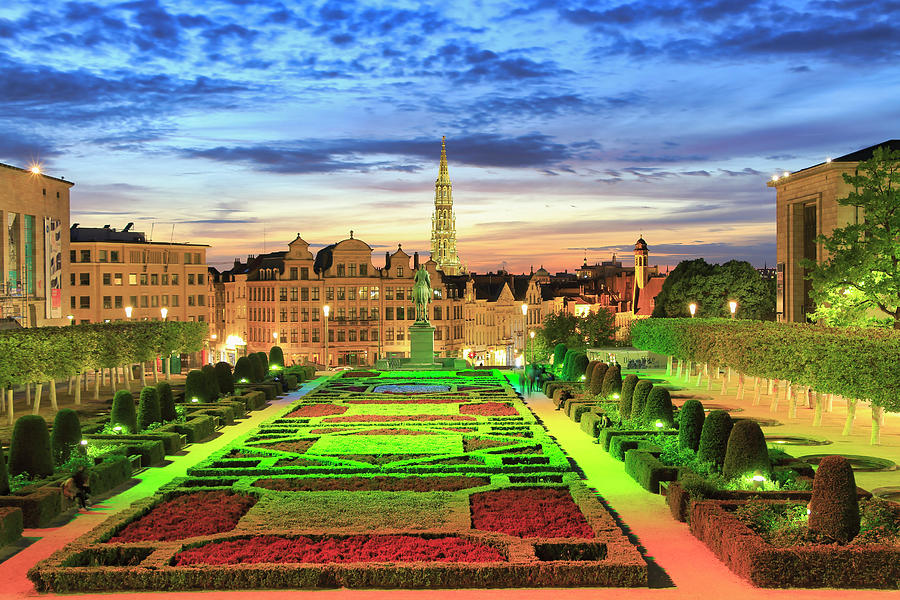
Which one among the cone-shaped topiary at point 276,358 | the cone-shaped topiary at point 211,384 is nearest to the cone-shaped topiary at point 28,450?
the cone-shaped topiary at point 211,384

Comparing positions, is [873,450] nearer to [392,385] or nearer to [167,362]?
[392,385]

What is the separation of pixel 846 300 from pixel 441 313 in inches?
3221

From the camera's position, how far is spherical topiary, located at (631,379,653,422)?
38.0 m

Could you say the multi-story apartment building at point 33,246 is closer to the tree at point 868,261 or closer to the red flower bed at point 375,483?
the red flower bed at point 375,483

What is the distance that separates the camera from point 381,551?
20078 millimetres

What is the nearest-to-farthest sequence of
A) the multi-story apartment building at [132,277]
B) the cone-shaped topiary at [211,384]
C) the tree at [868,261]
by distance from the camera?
1. the cone-shaped topiary at [211,384]
2. the tree at [868,261]
3. the multi-story apartment building at [132,277]

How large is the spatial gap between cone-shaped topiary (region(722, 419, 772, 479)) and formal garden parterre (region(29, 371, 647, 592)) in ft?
12.8

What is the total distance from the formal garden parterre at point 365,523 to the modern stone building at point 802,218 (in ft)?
183

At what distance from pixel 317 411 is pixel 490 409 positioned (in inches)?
338

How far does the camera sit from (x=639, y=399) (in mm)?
38156

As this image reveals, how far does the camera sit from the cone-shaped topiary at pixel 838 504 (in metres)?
19.2

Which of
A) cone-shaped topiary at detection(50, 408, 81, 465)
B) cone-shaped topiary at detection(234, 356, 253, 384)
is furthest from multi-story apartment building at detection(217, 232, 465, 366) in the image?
cone-shaped topiary at detection(50, 408, 81, 465)

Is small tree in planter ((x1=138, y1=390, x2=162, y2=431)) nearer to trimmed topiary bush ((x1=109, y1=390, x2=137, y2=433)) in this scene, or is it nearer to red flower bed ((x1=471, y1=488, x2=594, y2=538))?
trimmed topiary bush ((x1=109, y1=390, x2=137, y2=433))

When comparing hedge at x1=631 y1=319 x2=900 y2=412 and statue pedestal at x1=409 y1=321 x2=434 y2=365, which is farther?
statue pedestal at x1=409 y1=321 x2=434 y2=365
